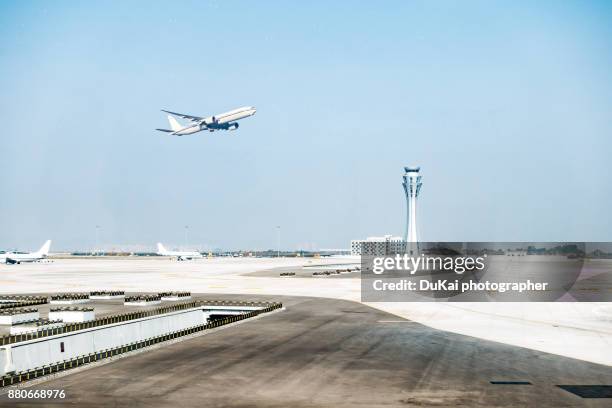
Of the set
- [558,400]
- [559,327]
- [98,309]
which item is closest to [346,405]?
[558,400]

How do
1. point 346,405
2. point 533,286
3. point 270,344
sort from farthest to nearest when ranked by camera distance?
point 533,286
point 270,344
point 346,405

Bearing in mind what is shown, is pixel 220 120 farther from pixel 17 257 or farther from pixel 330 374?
pixel 330 374

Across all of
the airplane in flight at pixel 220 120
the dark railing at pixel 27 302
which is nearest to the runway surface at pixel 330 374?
the dark railing at pixel 27 302

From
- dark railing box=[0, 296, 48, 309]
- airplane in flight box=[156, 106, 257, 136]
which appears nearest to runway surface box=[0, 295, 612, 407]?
dark railing box=[0, 296, 48, 309]

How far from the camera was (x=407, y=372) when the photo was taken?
2823 cm

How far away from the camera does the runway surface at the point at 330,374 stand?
910 inches

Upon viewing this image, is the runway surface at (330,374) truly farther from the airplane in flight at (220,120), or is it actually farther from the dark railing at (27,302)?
the airplane in flight at (220,120)

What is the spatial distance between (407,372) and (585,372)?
25.4 feet

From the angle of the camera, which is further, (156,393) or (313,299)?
(313,299)

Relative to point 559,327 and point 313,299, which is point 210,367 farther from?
point 313,299

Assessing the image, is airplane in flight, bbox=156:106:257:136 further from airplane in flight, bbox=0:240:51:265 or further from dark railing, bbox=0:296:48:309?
dark railing, bbox=0:296:48:309

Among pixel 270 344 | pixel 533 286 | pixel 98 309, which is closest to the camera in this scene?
pixel 270 344

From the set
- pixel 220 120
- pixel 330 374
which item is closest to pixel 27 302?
pixel 330 374

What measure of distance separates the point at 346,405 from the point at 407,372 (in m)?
6.52
